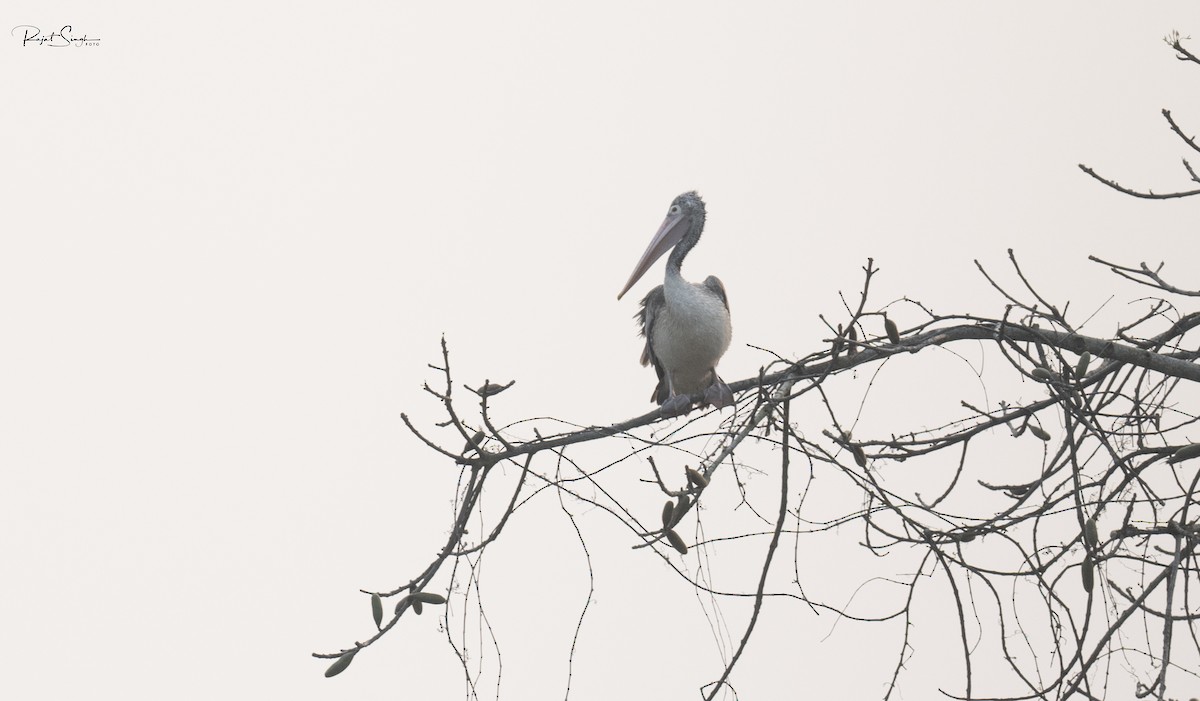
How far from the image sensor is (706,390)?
8438 millimetres

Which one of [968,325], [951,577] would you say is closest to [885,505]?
[951,577]

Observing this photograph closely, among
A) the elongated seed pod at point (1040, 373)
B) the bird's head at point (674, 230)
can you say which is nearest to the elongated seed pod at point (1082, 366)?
the elongated seed pod at point (1040, 373)

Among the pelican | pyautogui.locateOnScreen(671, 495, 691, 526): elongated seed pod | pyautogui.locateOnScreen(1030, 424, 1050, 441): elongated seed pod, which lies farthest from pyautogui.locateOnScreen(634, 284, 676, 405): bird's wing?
pyautogui.locateOnScreen(671, 495, 691, 526): elongated seed pod

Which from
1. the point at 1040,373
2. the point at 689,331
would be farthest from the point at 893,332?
the point at 689,331

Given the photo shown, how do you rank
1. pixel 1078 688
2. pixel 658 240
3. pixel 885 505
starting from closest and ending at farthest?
pixel 1078 688 → pixel 885 505 → pixel 658 240

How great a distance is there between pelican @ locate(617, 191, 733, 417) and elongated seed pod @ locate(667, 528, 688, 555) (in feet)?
12.9

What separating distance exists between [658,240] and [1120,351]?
4570 mm

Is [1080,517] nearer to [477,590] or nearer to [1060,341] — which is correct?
[1060,341]

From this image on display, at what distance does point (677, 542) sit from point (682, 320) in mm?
4438

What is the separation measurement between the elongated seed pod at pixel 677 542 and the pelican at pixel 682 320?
3.95 meters

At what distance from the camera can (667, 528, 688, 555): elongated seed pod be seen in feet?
13.3

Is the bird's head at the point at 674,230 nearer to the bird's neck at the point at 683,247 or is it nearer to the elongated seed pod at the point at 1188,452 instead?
the bird's neck at the point at 683,247

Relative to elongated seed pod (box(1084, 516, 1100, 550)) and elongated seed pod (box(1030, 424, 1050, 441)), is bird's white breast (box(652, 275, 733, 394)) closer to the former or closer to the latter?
elongated seed pod (box(1030, 424, 1050, 441))

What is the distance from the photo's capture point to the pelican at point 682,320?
27.7 ft
